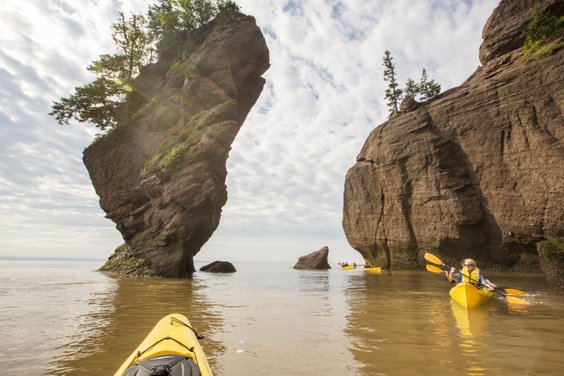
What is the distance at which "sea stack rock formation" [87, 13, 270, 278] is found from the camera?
84.7 feet

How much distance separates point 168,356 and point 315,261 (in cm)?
4446

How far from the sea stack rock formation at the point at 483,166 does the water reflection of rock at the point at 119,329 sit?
2194 cm

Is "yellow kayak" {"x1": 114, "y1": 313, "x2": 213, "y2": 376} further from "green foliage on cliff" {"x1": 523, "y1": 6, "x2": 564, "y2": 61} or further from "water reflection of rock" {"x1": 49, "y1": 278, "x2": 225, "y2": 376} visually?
"green foliage on cliff" {"x1": 523, "y1": 6, "x2": 564, "y2": 61}

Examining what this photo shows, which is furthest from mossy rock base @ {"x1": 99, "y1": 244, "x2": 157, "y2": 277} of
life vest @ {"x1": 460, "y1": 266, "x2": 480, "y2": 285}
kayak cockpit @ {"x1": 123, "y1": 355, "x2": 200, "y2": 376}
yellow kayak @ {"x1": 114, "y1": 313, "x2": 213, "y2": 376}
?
kayak cockpit @ {"x1": 123, "y1": 355, "x2": 200, "y2": 376}

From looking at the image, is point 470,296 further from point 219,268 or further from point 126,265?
point 219,268

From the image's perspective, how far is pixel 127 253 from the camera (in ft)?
92.5

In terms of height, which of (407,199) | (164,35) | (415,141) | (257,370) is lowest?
(257,370)

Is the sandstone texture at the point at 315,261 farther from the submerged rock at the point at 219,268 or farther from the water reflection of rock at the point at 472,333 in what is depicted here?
the water reflection of rock at the point at 472,333

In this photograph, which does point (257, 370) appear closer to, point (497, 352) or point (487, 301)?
point (497, 352)

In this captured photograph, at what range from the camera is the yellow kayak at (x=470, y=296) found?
10031 millimetres

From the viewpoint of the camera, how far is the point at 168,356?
4.23 metres

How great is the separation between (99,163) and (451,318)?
30984 millimetres

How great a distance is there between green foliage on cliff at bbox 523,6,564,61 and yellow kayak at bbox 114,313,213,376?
26954 mm

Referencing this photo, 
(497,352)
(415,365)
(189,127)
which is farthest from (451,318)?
(189,127)
